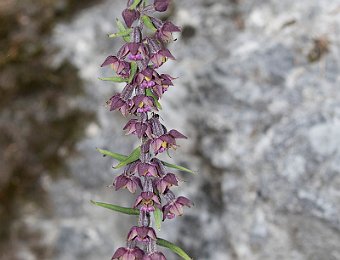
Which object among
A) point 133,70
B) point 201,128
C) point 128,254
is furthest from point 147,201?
point 201,128

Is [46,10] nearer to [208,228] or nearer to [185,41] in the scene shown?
[185,41]

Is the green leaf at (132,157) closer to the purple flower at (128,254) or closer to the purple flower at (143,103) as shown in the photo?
the purple flower at (143,103)

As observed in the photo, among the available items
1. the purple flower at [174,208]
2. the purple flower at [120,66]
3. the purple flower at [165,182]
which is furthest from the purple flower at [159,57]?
the purple flower at [174,208]

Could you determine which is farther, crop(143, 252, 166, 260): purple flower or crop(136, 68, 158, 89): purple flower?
crop(143, 252, 166, 260): purple flower

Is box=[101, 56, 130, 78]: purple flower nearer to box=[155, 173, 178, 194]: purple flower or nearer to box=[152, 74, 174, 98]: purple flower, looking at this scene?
box=[152, 74, 174, 98]: purple flower

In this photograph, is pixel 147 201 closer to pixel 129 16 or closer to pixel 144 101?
pixel 144 101

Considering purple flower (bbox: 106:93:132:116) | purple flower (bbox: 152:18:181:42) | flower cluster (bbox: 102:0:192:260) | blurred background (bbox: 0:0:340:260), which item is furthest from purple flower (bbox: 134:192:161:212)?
blurred background (bbox: 0:0:340:260)

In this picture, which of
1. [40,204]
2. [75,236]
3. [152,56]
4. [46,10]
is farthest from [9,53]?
[152,56]

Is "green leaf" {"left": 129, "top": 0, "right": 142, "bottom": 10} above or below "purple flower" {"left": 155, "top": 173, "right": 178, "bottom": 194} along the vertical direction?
above
